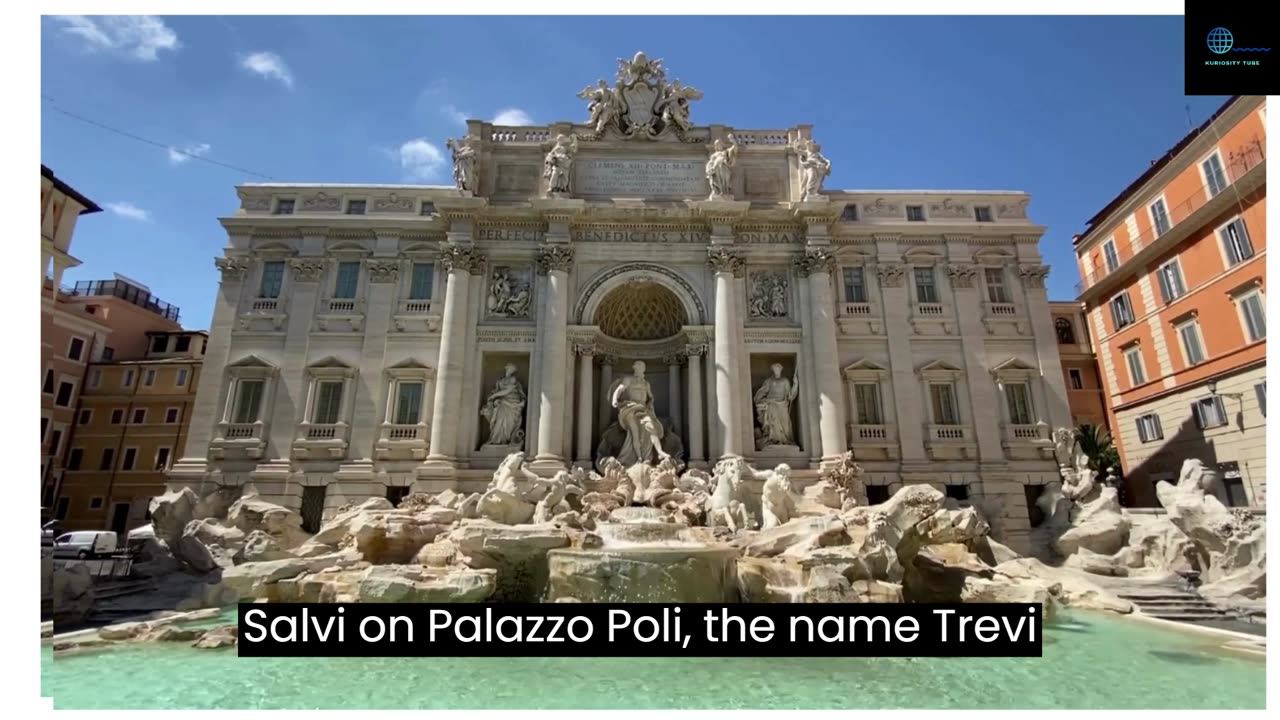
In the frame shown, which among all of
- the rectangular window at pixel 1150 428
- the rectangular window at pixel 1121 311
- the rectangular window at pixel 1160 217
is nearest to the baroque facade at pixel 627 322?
the rectangular window at pixel 1160 217

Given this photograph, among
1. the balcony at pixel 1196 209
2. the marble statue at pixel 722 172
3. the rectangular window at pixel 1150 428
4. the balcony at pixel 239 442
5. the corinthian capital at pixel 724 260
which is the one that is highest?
the marble statue at pixel 722 172

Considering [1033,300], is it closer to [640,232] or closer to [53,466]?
[640,232]

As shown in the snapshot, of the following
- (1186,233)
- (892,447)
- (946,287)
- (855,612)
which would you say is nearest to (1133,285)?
(1186,233)

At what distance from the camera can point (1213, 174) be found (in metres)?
16.0

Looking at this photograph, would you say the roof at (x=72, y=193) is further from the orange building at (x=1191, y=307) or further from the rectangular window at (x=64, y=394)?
the orange building at (x=1191, y=307)

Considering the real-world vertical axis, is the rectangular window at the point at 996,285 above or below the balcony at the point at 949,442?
above

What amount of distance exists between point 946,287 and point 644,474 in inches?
472

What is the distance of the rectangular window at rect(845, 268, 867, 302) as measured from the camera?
1906cm

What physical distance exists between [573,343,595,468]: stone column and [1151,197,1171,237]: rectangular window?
17.8m

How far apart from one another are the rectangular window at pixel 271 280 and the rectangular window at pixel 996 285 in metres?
22.9

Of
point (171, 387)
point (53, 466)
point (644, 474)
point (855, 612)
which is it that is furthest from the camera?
point (171, 387)

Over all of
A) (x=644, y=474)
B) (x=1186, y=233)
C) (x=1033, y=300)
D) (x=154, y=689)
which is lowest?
(x=154, y=689)

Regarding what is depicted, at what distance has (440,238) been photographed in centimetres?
1894

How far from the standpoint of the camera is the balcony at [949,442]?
17.3m
